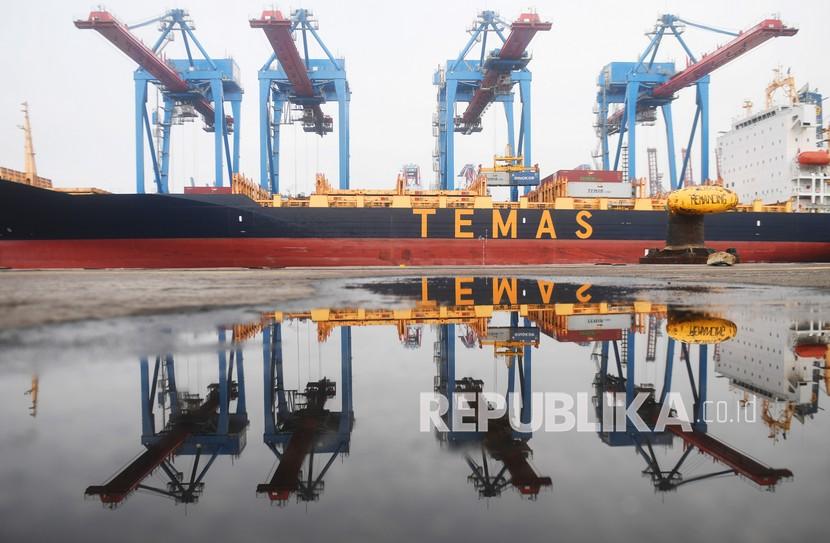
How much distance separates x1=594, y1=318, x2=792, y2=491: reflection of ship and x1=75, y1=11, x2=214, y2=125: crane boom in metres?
25.9

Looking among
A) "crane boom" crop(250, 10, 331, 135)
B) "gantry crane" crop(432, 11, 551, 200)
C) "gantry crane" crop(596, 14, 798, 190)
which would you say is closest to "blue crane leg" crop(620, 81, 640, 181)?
"gantry crane" crop(596, 14, 798, 190)

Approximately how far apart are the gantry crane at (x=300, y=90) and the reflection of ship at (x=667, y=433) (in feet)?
75.0

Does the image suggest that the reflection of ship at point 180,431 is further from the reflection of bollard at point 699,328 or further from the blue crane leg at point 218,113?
the blue crane leg at point 218,113

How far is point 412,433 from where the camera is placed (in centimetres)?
165

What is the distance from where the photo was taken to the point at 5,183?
17.6 metres

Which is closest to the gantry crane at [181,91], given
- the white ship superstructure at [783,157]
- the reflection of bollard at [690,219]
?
the reflection of bollard at [690,219]

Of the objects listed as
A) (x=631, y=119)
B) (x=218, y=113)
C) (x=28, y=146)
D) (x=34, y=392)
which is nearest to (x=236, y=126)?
(x=218, y=113)

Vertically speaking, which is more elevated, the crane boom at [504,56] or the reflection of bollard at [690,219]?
the crane boom at [504,56]

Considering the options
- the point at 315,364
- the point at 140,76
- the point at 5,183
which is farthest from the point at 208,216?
the point at 315,364

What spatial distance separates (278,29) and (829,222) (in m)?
28.7

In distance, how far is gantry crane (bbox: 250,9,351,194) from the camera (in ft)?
81.2

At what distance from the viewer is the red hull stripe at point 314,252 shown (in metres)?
18.9

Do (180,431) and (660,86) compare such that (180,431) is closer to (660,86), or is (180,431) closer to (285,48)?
(285,48)

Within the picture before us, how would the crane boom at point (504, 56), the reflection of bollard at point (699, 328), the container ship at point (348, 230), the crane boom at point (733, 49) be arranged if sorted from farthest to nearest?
1. the crane boom at point (733, 49)
2. the crane boom at point (504, 56)
3. the container ship at point (348, 230)
4. the reflection of bollard at point (699, 328)
